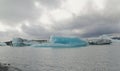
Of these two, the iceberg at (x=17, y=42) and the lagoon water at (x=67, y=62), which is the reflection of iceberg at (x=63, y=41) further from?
the iceberg at (x=17, y=42)

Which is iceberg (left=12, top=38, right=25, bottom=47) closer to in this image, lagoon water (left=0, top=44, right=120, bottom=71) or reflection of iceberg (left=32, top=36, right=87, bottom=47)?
reflection of iceberg (left=32, top=36, right=87, bottom=47)

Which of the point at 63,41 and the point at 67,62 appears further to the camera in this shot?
the point at 63,41

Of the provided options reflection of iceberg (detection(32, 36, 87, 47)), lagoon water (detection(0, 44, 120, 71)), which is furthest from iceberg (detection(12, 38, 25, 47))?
lagoon water (detection(0, 44, 120, 71))

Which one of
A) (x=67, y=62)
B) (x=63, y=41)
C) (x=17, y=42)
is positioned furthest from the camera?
(x=17, y=42)

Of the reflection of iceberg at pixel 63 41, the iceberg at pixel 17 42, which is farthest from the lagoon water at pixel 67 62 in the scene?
the iceberg at pixel 17 42

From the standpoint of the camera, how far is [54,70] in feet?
96.4

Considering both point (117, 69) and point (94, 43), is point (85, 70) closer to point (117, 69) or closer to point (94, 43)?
point (117, 69)

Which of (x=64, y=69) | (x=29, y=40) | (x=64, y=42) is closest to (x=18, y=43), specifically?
(x=29, y=40)

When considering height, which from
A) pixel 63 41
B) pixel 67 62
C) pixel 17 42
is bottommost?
pixel 67 62

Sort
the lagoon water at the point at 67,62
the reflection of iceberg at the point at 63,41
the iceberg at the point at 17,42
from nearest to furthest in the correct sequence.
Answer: the lagoon water at the point at 67,62 < the reflection of iceberg at the point at 63,41 < the iceberg at the point at 17,42

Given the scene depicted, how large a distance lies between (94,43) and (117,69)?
124 metres

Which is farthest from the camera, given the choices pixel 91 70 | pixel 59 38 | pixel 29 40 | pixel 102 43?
pixel 29 40

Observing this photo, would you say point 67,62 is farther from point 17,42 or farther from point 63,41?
point 17,42

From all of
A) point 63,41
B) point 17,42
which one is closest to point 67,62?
point 63,41
